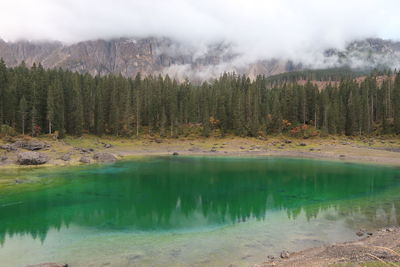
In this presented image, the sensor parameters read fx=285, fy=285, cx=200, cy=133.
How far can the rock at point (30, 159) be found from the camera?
5950cm

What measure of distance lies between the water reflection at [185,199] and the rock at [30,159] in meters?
12.0

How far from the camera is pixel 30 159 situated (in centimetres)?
5978

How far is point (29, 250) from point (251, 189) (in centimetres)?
3030

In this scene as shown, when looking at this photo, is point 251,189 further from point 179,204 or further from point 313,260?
point 313,260

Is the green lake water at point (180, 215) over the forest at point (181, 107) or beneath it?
beneath

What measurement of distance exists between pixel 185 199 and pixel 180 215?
6.85 m

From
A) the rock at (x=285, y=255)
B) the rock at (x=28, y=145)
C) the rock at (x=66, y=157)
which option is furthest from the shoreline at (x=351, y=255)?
the rock at (x=28, y=145)

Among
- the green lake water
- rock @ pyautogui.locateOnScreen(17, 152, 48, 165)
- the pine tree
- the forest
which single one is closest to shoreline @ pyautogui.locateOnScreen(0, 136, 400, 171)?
rock @ pyautogui.locateOnScreen(17, 152, 48, 165)

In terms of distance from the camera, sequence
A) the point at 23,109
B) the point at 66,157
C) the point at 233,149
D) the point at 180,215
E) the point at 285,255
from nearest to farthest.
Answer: the point at 285,255
the point at 180,215
the point at 66,157
the point at 23,109
the point at 233,149

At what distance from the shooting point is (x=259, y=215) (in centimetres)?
3023

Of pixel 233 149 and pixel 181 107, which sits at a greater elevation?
pixel 181 107

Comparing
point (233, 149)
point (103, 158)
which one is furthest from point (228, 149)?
point (103, 158)

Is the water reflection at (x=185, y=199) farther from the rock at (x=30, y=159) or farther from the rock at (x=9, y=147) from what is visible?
the rock at (x=9, y=147)

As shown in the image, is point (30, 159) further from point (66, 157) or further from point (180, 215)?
point (180, 215)
